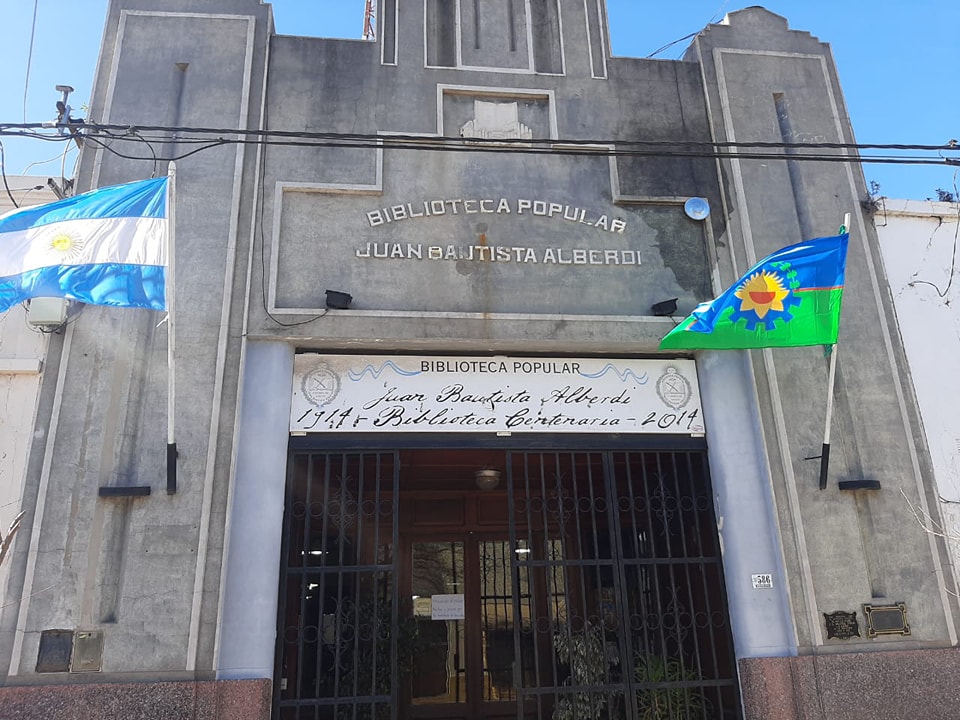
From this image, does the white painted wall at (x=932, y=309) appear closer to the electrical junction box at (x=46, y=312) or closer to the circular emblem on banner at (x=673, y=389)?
the circular emblem on banner at (x=673, y=389)

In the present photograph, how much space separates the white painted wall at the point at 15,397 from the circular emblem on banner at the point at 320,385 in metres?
2.60

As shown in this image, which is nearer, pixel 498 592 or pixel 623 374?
pixel 623 374

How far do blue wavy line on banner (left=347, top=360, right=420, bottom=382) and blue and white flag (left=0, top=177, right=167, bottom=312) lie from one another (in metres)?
2.02

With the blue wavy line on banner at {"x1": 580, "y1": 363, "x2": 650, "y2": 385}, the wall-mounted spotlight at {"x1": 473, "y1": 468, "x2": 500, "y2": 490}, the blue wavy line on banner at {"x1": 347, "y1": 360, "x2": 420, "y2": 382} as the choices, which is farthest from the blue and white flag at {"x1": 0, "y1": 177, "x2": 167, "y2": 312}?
the wall-mounted spotlight at {"x1": 473, "y1": 468, "x2": 500, "y2": 490}

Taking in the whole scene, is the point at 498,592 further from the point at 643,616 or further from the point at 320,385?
the point at 320,385

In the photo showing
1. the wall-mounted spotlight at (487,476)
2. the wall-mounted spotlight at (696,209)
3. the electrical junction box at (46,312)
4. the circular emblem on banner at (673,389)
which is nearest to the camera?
the electrical junction box at (46,312)

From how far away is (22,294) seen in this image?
6.12 m

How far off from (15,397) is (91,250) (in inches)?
74.2

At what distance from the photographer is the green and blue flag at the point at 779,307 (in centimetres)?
707

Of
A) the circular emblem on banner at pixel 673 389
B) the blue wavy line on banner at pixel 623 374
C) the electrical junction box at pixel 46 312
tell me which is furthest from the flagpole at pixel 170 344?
the circular emblem on banner at pixel 673 389

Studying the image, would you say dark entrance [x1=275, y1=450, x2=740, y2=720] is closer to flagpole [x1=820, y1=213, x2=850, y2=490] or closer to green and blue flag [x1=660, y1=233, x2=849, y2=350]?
flagpole [x1=820, y1=213, x2=850, y2=490]

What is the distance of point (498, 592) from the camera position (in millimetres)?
11852

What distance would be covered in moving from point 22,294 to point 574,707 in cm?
635

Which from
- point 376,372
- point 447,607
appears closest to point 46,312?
point 376,372
